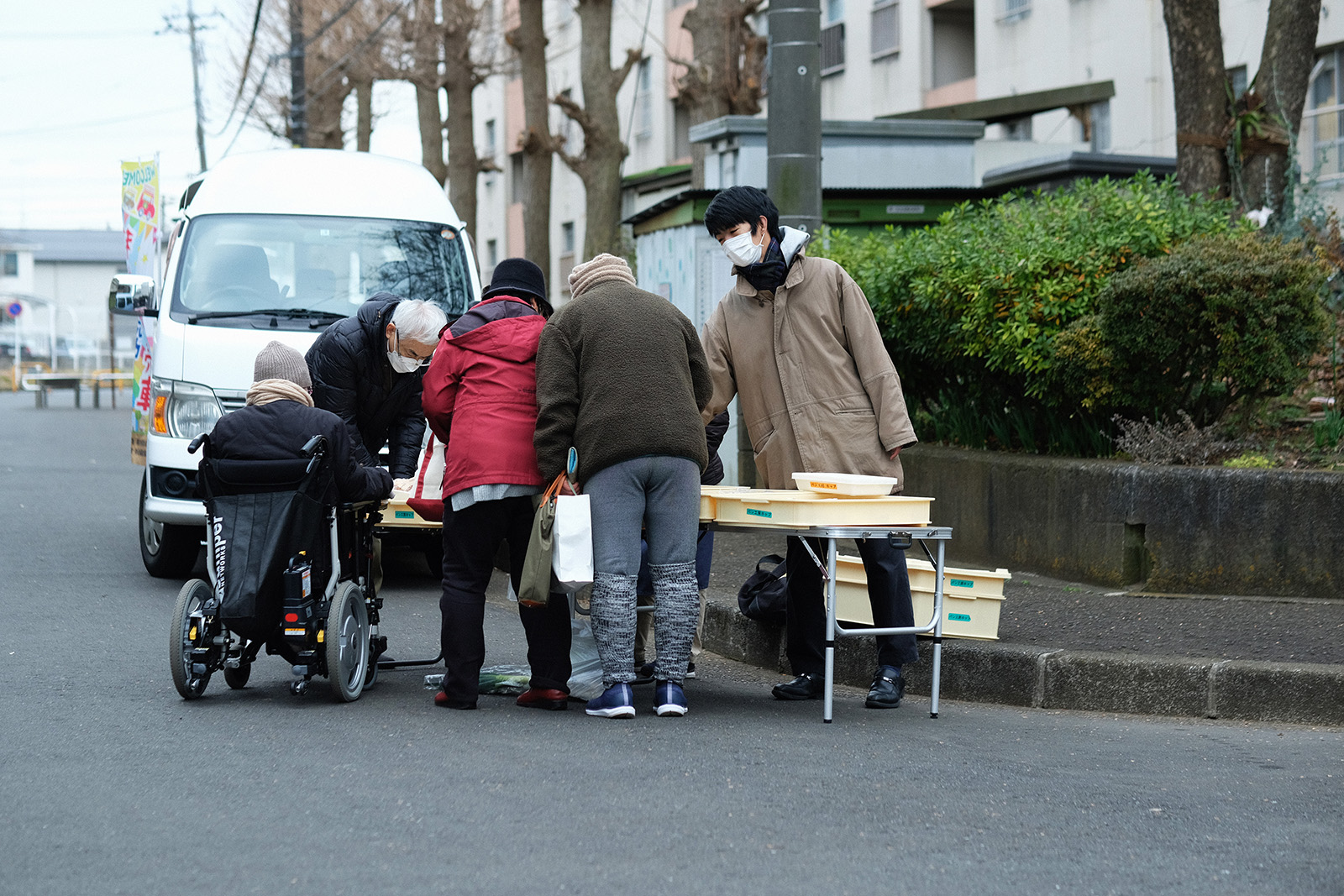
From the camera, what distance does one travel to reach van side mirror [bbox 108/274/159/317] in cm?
947

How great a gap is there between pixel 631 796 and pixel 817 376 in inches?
82.4

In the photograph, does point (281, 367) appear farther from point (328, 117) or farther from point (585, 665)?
point (328, 117)

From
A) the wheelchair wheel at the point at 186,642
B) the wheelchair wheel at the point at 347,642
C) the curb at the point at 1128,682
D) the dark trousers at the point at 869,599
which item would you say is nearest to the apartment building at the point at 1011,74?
the curb at the point at 1128,682

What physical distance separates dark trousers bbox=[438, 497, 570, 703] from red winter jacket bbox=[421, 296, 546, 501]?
0.52ft

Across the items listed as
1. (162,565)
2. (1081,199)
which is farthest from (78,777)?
(1081,199)

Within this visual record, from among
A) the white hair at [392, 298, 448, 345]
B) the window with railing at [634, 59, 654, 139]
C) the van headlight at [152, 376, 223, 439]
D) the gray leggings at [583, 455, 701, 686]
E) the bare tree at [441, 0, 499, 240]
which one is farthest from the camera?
the window with railing at [634, 59, 654, 139]

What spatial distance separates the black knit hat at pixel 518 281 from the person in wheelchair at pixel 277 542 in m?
0.81

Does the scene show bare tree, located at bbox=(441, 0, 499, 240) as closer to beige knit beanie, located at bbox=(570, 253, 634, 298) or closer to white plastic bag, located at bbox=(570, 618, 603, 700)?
beige knit beanie, located at bbox=(570, 253, 634, 298)

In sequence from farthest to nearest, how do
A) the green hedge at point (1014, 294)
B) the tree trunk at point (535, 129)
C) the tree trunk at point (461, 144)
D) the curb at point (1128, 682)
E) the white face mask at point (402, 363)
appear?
the tree trunk at point (461, 144), the tree trunk at point (535, 129), the green hedge at point (1014, 294), the white face mask at point (402, 363), the curb at point (1128, 682)

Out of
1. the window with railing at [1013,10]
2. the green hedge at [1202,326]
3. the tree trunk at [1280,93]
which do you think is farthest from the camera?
the window with railing at [1013,10]

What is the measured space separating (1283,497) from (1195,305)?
1.02 m

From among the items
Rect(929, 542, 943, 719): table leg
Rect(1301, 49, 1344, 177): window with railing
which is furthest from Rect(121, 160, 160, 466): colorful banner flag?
Result: Rect(1301, 49, 1344, 177): window with railing

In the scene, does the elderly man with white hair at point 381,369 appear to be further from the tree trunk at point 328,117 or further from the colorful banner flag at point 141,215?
the tree trunk at point 328,117

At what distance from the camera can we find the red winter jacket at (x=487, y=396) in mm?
5570
